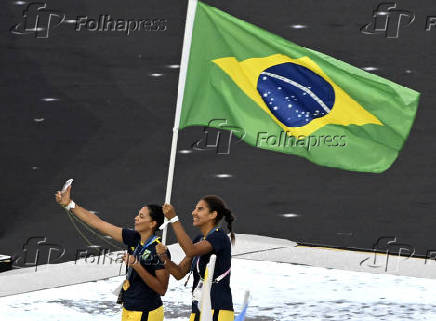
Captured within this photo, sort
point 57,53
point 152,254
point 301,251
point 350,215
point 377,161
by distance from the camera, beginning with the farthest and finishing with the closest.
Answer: point 57,53
point 350,215
point 301,251
point 377,161
point 152,254

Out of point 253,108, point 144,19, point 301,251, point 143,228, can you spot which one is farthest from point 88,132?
point 143,228

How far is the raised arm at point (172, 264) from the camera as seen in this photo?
6305 millimetres

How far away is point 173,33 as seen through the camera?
14.7 metres

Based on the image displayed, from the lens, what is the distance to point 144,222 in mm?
6727

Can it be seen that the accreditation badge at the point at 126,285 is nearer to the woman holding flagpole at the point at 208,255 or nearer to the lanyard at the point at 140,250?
the lanyard at the point at 140,250

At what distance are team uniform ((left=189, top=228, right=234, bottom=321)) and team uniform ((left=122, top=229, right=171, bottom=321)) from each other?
31cm

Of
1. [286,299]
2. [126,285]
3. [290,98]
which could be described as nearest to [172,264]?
[126,285]

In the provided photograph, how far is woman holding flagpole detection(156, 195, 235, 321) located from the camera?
6355 millimetres

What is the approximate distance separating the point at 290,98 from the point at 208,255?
86.4 inches

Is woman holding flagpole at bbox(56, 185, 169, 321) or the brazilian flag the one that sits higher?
the brazilian flag

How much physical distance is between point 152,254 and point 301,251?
248 inches

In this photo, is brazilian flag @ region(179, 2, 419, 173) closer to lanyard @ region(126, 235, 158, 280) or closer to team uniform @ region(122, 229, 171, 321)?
lanyard @ region(126, 235, 158, 280)

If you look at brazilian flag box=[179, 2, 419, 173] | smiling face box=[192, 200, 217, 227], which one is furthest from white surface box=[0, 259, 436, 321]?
smiling face box=[192, 200, 217, 227]

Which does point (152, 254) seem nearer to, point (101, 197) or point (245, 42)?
point (245, 42)
